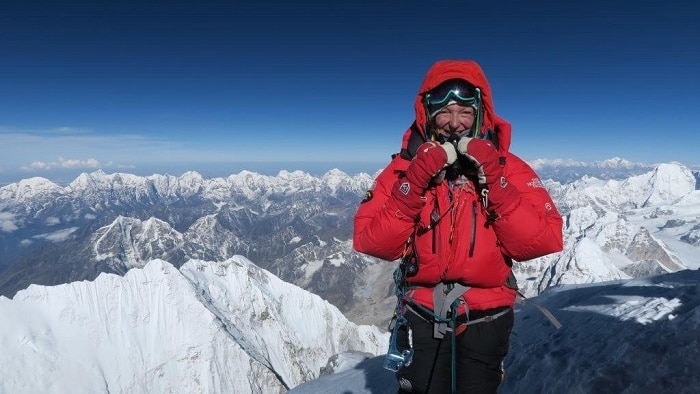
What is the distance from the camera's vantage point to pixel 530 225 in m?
5.19

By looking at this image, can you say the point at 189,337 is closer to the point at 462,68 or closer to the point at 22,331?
the point at 22,331

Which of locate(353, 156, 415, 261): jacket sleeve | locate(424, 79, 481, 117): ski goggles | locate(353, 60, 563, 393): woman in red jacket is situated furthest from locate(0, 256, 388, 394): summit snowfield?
locate(424, 79, 481, 117): ski goggles

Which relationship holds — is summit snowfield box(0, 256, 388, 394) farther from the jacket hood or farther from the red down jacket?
the jacket hood

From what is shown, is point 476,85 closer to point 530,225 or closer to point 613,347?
point 530,225

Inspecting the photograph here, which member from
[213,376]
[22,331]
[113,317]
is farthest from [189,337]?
[22,331]

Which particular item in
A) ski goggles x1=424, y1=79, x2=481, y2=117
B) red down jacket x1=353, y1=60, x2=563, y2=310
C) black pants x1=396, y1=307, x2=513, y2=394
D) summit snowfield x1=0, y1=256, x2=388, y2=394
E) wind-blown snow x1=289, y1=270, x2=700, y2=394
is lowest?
summit snowfield x1=0, y1=256, x2=388, y2=394

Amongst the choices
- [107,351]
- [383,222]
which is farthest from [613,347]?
[107,351]

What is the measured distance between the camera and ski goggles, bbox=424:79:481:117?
5.79m

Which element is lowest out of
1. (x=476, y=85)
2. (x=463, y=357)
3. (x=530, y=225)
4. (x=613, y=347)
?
(x=613, y=347)

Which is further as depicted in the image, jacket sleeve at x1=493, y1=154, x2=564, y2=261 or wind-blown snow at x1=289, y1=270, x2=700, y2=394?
wind-blown snow at x1=289, y1=270, x2=700, y2=394

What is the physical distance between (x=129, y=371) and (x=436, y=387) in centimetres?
22062

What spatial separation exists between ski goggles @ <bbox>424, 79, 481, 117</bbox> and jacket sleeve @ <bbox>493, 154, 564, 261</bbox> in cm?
126

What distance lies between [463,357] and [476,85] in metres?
4.14

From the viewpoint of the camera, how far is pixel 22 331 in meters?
166
